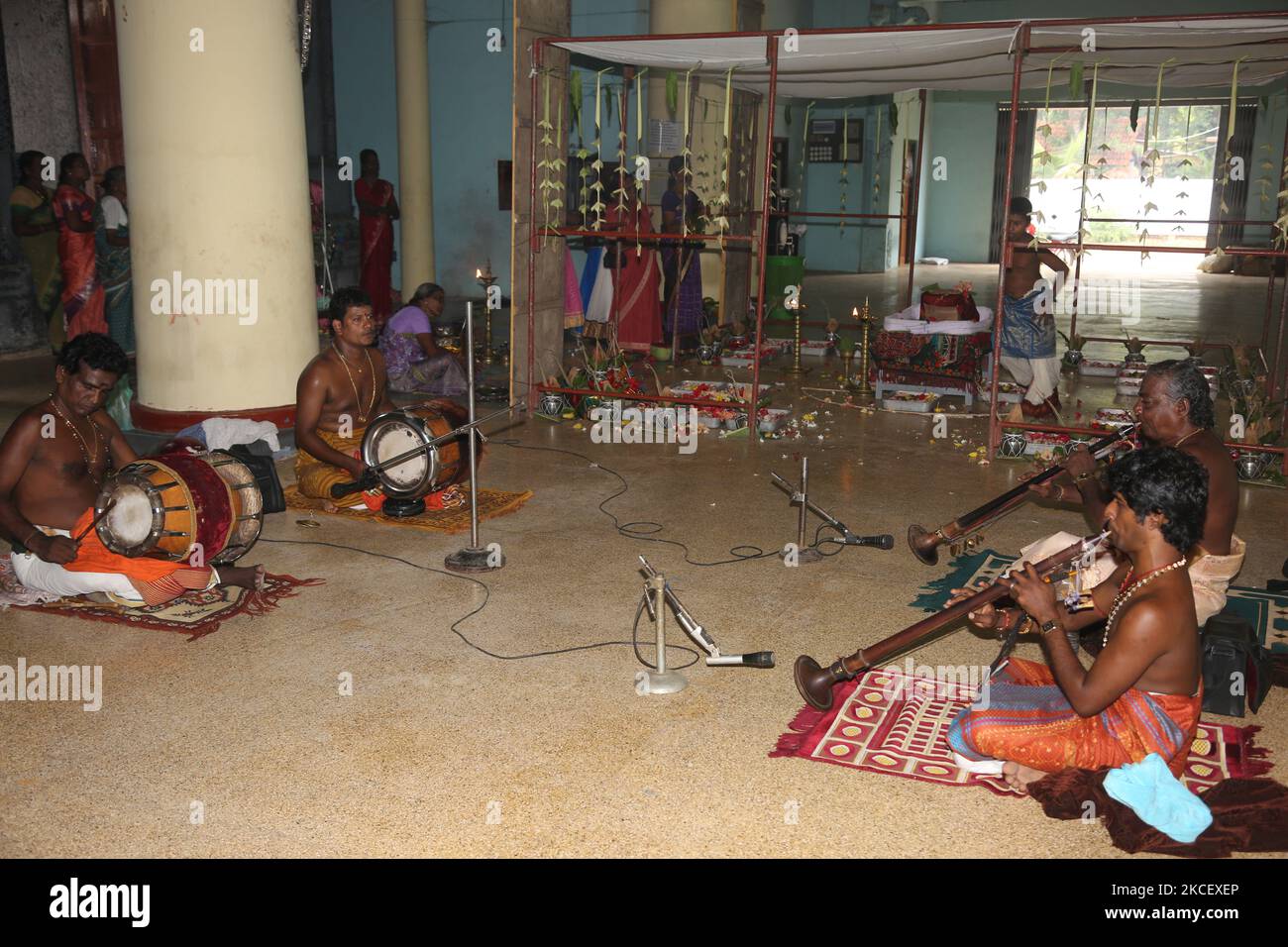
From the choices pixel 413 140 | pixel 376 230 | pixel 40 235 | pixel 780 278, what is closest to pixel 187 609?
pixel 40 235

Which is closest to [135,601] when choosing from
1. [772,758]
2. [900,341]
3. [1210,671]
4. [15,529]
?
[15,529]

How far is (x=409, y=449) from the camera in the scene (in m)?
6.55

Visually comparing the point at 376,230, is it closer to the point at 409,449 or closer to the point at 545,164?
the point at 545,164

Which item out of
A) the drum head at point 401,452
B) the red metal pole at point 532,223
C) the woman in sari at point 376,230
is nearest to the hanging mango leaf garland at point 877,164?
the woman in sari at point 376,230

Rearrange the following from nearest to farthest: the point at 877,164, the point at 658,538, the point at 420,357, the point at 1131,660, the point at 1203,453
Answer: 1. the point at 1131,660
2. the point at 1203,453
3. the point at 658,538
4. the point at 420,357
5. the point at 877,164

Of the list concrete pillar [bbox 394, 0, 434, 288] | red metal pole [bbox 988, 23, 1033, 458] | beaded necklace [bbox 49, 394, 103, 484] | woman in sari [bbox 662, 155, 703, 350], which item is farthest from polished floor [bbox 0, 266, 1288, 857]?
concrete pillar [bbox 394, 0, 434, 288]

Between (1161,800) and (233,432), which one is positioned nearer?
(1161,800)

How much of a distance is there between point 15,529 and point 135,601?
585mm

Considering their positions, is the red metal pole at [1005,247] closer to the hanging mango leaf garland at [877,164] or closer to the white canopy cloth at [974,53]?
the white canopy cloth at [974,53]

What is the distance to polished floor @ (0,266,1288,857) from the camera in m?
3.61

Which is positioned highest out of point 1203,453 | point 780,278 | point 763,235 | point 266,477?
point 763,235

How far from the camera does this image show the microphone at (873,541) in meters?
6.27

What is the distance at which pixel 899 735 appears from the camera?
427cm

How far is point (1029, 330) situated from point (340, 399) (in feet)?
18.2
